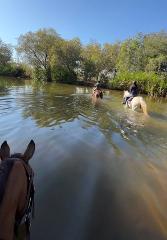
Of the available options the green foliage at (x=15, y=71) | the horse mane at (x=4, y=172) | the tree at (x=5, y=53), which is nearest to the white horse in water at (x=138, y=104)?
the horse mane at (x=4, y=172)

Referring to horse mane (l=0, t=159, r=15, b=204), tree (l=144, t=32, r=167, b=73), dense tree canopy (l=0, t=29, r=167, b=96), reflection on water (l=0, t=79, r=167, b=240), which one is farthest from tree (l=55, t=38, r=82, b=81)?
horse mane (l=0, t=159, r=15, b=204)

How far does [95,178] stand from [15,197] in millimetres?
3262

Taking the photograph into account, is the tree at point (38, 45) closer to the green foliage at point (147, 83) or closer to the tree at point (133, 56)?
the tree at point (133, 56)

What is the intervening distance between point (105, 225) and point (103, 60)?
153 ft

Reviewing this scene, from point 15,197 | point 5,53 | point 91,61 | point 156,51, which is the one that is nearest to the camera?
point 15,197

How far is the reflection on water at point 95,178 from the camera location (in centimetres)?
362

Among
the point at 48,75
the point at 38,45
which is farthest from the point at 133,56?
the point at 38,45

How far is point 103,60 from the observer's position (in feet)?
159

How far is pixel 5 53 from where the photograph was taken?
58125mm

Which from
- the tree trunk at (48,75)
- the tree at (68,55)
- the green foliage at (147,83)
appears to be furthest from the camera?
the tree at (68,55)

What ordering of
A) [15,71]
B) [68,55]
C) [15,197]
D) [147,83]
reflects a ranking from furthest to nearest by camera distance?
[15,71] → [68,55] → [147,83] → [15,197]

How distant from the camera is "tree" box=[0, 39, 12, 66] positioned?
56256mm

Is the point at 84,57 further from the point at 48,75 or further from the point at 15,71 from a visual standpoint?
the point at 15,71

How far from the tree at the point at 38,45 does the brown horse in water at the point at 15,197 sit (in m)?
44.2
